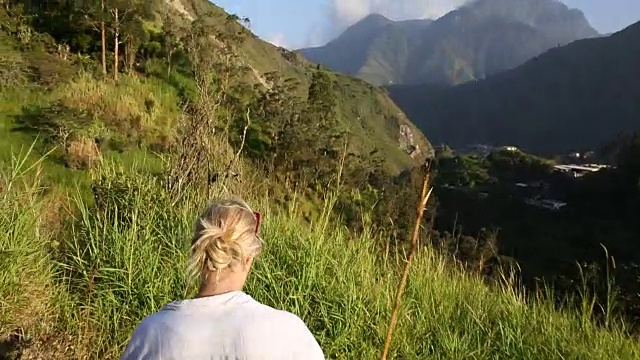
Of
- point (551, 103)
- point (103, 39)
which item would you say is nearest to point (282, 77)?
point (103, 39)

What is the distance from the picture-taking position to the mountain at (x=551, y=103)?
119438mm

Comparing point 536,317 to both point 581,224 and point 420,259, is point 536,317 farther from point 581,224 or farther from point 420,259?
point 581,224

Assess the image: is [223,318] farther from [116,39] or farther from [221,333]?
[116,39]

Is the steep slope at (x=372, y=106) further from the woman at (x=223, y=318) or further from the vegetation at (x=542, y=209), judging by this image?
the woman at (x=223, y=318)

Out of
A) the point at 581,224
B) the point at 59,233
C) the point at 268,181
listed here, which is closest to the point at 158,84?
the point at 268,181

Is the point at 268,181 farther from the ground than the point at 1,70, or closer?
closer

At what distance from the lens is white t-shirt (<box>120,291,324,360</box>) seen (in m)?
1.96

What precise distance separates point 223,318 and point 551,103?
14612 cm

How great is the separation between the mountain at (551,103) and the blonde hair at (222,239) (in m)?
114

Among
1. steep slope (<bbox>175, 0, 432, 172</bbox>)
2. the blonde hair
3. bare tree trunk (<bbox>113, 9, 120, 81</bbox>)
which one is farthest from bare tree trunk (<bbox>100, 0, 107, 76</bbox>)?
steep slope (<bbox>175, 0, 432, 172</bbox>)

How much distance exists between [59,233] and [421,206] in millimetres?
3978

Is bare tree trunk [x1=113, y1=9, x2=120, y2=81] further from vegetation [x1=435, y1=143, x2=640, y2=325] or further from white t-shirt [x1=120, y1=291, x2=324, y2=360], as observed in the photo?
vegetation [x1=435, y1=143, x2=640, y2=325]

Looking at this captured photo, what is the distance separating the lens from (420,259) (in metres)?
5.41

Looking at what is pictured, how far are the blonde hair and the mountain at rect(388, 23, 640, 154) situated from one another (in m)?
114
